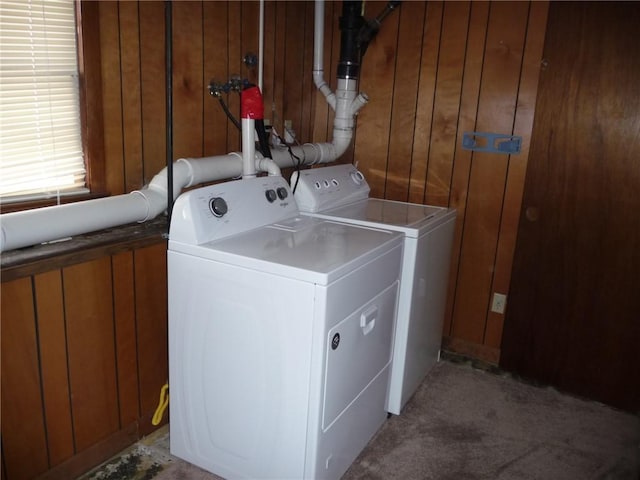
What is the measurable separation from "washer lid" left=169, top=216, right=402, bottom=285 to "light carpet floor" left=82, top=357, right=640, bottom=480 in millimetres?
802

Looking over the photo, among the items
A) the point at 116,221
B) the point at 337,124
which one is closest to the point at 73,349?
the point at 116,221

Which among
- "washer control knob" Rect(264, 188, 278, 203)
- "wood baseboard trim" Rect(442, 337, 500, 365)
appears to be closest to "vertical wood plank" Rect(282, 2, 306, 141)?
"washer control knob" Rect(264, 188, 278, 203)

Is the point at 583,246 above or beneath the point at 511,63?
beneath

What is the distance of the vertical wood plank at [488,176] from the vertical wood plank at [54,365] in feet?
6.32

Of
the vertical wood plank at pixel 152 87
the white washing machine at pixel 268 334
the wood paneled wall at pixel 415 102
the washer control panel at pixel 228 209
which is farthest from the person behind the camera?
the wood paneled wall at pixel 415 102

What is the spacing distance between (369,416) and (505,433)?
639mm

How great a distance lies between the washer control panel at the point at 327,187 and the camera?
218 centimetres

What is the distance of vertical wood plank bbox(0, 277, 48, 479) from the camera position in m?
1.42

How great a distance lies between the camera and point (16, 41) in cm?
150

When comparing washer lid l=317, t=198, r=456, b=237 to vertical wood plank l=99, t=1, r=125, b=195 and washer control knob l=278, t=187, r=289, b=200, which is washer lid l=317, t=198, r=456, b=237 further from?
vertical wood plank l=99, t=1, r=125, b=195

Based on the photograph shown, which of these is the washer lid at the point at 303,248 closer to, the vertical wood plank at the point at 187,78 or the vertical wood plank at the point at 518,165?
the vertical wood plank at the point at 187,78

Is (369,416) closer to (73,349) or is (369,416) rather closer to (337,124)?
(73,349)

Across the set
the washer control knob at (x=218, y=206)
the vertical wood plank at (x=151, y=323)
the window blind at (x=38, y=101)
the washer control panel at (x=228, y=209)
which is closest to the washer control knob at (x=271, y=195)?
the washer control panel at (x=228, y=209)

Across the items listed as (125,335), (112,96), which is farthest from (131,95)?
(125,335)
